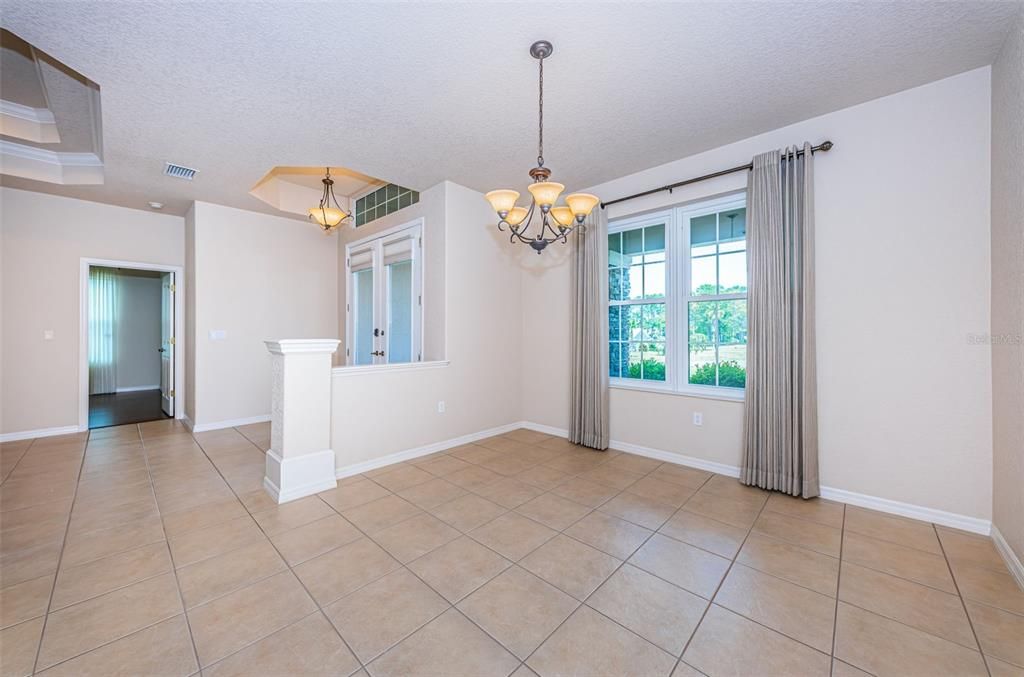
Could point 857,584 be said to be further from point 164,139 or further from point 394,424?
point 164,139

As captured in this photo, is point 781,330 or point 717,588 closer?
point 717,588

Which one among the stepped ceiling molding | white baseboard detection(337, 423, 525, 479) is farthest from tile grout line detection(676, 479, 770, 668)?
the stepped ceiling molding

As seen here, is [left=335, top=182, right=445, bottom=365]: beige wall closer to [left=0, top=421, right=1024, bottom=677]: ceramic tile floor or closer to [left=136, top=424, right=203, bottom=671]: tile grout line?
[left=0, top=421, right=1024, bottom=677]: ceramic tile floor

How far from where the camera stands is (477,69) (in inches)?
97.7

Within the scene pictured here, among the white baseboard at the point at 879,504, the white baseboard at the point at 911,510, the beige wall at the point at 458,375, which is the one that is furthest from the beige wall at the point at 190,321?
the white baseboard at the point at 911,510

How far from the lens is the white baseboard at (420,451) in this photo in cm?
349

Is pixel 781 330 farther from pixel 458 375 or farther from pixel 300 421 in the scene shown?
pixel 300 421

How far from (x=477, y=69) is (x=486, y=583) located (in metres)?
2.95

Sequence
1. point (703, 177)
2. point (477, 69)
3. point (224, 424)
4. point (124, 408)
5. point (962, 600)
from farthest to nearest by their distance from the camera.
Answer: point (124, 408) → point (224, 424) → point (703, 177) → point (477, 69) → point (962, 600)

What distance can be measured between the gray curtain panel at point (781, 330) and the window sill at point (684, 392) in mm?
248

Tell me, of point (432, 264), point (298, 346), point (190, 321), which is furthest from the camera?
point (190, 321)

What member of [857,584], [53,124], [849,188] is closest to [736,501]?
[857,584]

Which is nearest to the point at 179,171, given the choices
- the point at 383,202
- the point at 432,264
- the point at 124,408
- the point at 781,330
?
the point at 383,202

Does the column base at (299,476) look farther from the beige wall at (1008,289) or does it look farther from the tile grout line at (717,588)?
the beige wall at (1008,289)
